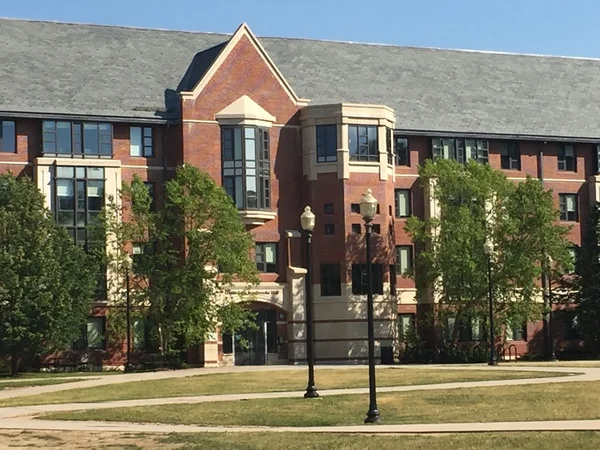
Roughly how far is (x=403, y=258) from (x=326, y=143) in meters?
8.61

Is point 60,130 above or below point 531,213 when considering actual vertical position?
above

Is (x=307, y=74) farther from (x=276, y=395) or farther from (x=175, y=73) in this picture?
(x=276, y=395)

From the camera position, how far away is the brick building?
221ft

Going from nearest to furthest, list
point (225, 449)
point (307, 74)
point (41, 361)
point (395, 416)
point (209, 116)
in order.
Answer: point (225, 449), point (395, 416), point (41, 361), point (209, 116), point (307, 74)

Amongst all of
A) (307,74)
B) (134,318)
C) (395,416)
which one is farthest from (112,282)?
(395,416)

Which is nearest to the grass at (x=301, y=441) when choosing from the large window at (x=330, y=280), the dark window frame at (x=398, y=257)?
the large window at (x=330, y=280)

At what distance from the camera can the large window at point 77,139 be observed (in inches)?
2648

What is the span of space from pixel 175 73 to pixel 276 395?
120ft

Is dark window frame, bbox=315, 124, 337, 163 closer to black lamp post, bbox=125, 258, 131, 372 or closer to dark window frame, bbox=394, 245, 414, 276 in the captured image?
dark window frame, bbox=394, 245, 414, 276

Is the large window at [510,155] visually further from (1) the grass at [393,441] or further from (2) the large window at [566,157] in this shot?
(1) the grass at [393,441]

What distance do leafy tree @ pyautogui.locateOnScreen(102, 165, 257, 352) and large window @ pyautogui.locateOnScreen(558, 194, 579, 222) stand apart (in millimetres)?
23679

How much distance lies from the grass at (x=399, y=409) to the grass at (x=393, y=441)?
11.2 feet

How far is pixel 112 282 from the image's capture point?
66000 mm

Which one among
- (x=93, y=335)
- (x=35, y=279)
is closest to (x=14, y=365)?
(x=35, y=279)
